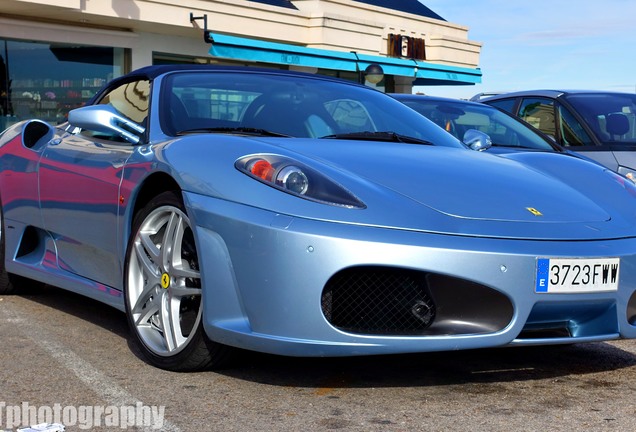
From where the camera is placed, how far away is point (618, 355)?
4.64m

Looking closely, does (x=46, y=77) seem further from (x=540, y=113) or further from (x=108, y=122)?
(x=108, y=122)

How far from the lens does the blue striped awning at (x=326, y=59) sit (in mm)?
20750

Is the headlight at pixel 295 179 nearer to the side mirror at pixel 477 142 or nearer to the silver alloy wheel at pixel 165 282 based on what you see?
the silver alloy wheel at pixel 165 282

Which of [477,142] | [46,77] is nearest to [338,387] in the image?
[477,142]

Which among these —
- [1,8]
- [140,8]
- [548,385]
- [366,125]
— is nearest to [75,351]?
[366,125]

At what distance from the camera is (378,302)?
3.62m

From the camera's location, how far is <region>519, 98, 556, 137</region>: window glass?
931 cm

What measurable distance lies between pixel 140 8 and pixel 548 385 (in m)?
18.3

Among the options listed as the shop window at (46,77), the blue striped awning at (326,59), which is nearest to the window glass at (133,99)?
the blue striped awning at (326,59)

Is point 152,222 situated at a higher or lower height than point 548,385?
higher

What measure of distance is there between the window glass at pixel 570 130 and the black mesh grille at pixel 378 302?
5.62 m

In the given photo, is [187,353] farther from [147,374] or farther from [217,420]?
[217,420]

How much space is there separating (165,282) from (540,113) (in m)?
6.11

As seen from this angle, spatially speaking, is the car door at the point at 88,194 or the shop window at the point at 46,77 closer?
the car door at the point at 88,194
